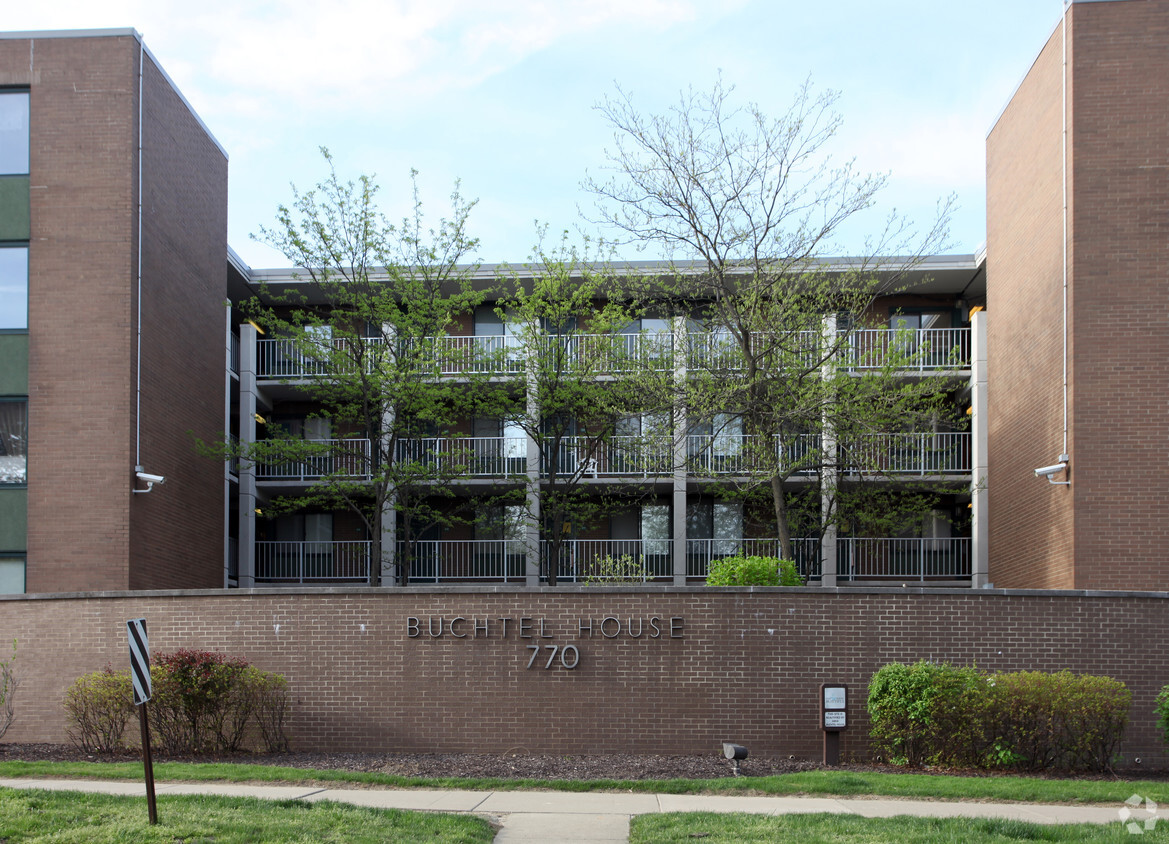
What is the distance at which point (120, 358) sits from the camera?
21.7 m

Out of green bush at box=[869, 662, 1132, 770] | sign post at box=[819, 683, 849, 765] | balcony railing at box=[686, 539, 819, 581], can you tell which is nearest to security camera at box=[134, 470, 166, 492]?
balcony railing at box=[686, 539, 819, 581]

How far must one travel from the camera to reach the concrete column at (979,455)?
2653cm

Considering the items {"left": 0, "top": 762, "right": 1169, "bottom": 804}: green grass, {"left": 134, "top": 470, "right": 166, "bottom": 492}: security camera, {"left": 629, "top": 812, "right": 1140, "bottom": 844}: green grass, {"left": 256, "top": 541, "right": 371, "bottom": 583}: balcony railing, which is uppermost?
{"left": 134, "top": 470, "right": 166, "bottom": 492}: security camera

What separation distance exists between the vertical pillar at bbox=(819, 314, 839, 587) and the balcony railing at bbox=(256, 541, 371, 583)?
12.1 meters

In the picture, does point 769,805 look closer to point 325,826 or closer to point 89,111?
point 325,826

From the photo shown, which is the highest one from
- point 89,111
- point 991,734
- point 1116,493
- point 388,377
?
point 89,111

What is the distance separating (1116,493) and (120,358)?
19057 millimetres

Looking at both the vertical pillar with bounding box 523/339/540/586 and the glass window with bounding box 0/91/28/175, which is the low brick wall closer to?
the vertical pillar with bounding box 523/339/540/586

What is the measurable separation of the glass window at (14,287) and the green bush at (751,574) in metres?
14.6

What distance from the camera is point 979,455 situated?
26.8m

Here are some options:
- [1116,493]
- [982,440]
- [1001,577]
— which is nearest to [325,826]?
[1116,493]

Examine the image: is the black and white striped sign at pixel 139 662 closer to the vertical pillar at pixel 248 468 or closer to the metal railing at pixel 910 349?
the metal railing at pixel 910 349

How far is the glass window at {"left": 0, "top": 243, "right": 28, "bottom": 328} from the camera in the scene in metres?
21.8

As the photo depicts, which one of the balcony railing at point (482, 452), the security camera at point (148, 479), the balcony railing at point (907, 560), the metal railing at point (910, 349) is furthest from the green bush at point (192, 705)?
the balcony railing at point (907, 560)
